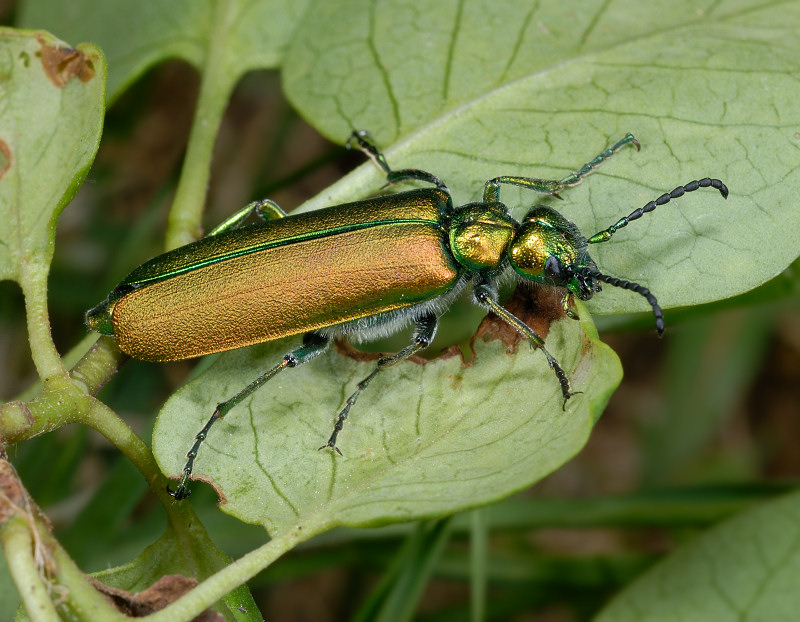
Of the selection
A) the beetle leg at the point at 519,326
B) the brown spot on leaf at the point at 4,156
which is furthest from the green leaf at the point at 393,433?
the brown spot on leaf at the point at 4,156

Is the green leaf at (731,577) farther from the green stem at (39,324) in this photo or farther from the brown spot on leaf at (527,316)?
the green stem at (39,324)

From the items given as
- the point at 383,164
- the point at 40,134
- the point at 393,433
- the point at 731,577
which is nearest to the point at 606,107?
the point at 383,164

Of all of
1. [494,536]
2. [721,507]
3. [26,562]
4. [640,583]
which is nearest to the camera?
[26,562]

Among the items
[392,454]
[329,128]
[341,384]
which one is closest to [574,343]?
[392,454]

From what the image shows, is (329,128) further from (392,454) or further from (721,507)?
(721,507)

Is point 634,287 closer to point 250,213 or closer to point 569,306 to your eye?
point 569,306
